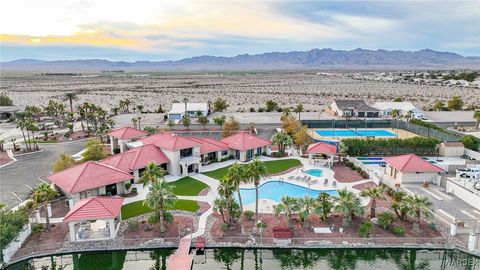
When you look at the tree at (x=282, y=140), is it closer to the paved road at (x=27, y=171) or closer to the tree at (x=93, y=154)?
the tree at (x=93, y=154)

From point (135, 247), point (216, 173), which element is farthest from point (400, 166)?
point (135, 247)

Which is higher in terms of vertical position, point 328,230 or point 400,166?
point 400,166

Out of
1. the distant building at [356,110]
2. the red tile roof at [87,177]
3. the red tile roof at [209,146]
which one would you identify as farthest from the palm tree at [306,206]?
the distant building at [356,110]

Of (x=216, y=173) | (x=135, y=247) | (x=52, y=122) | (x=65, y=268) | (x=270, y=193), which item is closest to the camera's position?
(x=65, y=268)

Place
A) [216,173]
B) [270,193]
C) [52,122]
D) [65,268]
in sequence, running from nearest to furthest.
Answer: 1. [65,268]
2. [270,193]
3. [216,173]
4. [52,122]

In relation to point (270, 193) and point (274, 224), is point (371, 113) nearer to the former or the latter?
point (270, 193)

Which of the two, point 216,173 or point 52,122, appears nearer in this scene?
point 216,173

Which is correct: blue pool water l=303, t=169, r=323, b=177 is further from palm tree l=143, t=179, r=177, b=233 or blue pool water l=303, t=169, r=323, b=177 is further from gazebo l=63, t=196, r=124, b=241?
gazebo l=63, t=196, r=124, b=241
